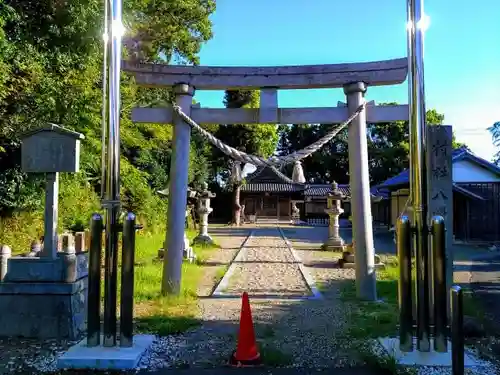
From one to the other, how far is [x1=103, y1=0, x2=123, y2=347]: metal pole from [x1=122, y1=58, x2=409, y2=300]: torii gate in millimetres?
2670

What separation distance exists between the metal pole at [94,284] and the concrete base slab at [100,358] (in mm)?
138

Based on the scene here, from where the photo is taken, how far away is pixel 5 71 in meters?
8.87

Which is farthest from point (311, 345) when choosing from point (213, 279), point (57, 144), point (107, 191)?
point (213, 279)

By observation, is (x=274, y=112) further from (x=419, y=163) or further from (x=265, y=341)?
(x=265, y=341)

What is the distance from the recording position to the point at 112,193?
14.8ft

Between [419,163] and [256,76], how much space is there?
3.65 m

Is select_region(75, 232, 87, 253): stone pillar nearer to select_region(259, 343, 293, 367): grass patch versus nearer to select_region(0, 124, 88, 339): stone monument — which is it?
select_region(0, 124, 88, 339): stone monument

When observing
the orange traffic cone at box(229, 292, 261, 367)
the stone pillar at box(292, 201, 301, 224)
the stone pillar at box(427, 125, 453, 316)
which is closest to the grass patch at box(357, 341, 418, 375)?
the orange traffic cone at box(229, 292, 261, 367)

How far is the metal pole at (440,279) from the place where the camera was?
416 cm

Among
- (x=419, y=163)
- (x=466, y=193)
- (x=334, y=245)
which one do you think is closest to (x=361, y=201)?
(x=419, y=163)

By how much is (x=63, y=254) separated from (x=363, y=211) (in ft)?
14.8

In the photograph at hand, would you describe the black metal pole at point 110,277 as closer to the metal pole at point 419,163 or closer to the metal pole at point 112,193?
the metal pole at point 112,193

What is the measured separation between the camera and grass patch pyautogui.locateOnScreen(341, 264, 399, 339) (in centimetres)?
534

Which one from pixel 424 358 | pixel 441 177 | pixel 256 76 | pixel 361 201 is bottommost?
pixel 424 358
